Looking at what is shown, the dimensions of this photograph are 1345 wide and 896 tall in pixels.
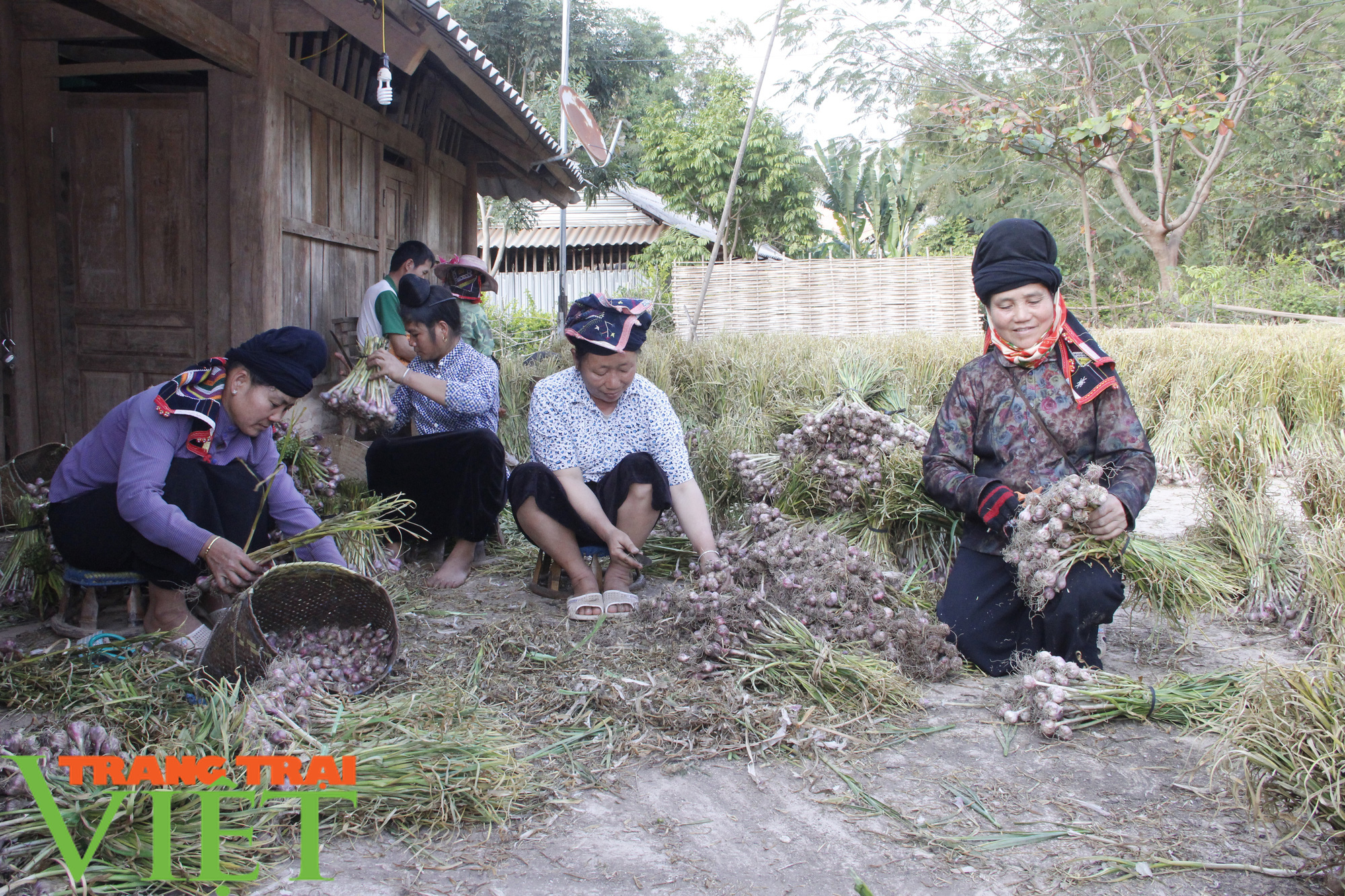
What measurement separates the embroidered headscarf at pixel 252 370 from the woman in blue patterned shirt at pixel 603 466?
0.94 meters

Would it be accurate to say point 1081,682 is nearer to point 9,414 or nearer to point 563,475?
point 563,475

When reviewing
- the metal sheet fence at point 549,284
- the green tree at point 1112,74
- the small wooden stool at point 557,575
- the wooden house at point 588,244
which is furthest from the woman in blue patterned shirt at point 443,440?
the metal sheet fence at point 549,284

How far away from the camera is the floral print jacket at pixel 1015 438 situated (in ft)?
9.05

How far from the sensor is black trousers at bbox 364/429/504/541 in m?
3.81

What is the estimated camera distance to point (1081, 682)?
97.5 inches

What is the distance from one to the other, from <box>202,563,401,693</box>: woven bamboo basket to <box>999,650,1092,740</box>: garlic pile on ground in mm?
1716

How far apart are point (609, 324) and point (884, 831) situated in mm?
1941

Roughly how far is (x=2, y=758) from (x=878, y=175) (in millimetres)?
17620

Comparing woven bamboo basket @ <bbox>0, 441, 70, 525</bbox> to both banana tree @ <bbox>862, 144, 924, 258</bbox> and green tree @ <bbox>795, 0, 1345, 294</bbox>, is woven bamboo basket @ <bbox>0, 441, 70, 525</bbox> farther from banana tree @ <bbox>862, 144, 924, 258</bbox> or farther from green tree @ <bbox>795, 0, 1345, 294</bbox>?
banana tree @ <bbox>862, 144, 924, 258</bbox>

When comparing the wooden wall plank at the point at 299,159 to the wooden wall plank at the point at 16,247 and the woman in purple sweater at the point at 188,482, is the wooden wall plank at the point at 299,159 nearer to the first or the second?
the wooden wall plank at the point at 16,247

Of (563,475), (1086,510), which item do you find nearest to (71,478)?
(563,475)

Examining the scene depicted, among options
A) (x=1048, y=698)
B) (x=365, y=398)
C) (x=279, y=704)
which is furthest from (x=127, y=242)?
(x=1048, y=698)

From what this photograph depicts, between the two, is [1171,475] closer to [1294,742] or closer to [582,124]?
[1294,742]

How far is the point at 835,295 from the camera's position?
40.9 ft
